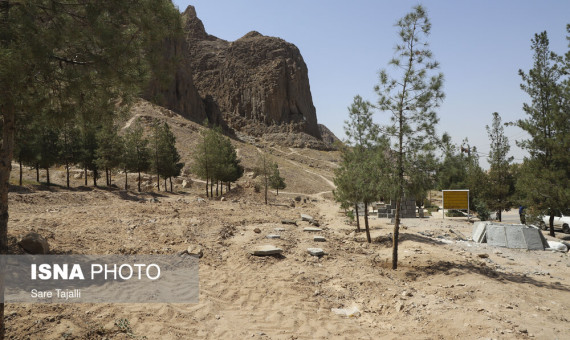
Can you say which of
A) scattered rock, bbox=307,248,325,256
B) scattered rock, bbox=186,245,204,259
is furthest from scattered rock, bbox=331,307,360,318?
scattered rock, bbox=186,245,204,259

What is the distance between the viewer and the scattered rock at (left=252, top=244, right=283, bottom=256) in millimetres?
12941

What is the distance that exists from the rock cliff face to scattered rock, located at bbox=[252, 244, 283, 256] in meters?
132

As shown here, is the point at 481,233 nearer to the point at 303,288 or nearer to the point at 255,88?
the point at 303,288

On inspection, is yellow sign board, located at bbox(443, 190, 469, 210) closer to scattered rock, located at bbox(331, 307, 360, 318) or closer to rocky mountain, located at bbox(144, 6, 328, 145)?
scattered rock, located at bbox(331, 307, 360, 318)

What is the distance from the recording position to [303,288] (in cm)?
1038

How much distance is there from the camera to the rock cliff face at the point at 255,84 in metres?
153

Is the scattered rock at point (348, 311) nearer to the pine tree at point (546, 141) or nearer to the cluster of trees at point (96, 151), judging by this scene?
the pine tree at point (546, 141)

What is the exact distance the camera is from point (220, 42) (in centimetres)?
19238

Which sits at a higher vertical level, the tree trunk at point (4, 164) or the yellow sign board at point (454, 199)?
the tree trunk at point (4, 164)

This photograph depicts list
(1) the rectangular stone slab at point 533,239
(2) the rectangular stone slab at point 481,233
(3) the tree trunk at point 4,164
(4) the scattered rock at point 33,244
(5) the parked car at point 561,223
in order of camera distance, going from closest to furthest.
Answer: (3) the tree trunk at point 4,164 < (4) the scattered rock at point 33,244 < (1) the rectangular stone slab at point 533,239 < (2) the rectangular stone slab at point 481,233 < (5) the parked car at point 561,223

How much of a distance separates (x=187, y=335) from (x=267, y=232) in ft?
33.0

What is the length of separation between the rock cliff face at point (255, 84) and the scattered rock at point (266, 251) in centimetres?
13187

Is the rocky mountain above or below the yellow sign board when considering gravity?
above

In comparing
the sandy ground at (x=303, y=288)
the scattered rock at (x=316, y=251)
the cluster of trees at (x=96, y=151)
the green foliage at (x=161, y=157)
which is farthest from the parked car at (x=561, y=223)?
the green foliage at (x=161, y=157)
